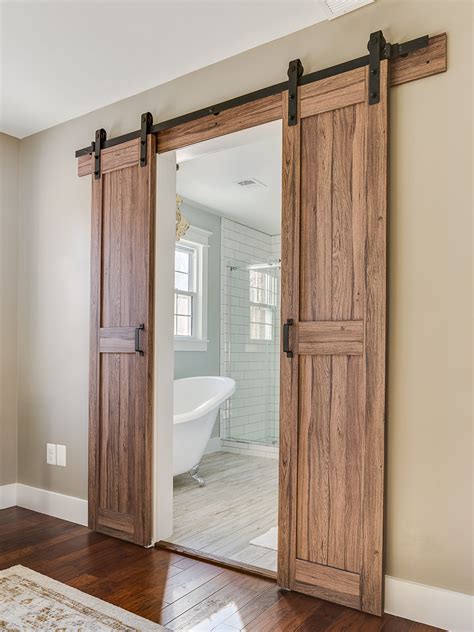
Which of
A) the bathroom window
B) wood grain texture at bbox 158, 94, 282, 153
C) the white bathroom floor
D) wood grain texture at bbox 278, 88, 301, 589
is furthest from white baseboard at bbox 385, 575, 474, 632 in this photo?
Answer: the bathroom window

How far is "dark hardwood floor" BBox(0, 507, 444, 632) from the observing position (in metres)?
2.12

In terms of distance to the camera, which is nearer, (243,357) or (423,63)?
(423,63)

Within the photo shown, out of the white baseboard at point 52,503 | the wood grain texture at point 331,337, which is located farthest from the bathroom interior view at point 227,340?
the wood grain texture at point 331,337

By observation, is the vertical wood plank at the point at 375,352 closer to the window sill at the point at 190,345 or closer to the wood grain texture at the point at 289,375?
the wood grain texture at the point at 289,375

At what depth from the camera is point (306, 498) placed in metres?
2.40

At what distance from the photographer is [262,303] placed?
6.29m

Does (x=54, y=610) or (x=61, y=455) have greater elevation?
(x=61, y=455)

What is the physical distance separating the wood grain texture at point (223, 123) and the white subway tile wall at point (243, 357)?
3075 mm

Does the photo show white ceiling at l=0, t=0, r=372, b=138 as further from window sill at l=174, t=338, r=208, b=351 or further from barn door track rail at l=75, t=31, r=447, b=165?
window sill at l=174, t=338, r=208, b=351

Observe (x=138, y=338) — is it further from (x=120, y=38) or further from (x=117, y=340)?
(x=120, y=38)

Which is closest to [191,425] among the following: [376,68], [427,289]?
[427,289]

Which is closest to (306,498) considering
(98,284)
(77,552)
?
(77,552)

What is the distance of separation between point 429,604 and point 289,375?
1.06 metres

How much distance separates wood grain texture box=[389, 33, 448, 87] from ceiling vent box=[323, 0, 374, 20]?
298mm
